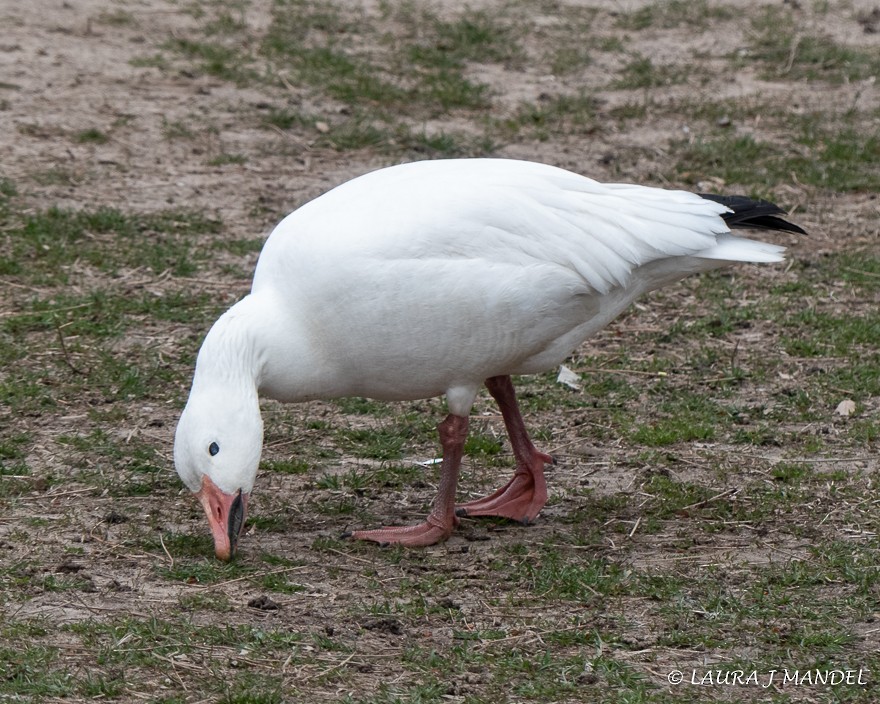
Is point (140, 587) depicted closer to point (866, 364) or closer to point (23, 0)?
point (866, 364)

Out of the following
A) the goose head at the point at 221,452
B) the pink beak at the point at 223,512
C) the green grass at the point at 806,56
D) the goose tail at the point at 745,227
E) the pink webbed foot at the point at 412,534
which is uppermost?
the goose tail at the point at 745,227

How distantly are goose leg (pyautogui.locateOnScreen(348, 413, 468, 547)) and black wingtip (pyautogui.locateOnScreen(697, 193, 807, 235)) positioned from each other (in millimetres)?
1418

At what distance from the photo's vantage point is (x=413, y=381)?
507 cm

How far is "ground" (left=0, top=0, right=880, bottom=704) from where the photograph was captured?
4.27 m

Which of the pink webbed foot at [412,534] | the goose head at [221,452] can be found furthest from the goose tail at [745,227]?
the goose head at [221,452]

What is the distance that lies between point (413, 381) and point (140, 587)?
1304mm

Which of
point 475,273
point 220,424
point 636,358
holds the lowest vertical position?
point 636,358

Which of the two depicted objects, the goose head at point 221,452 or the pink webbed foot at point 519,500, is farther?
the pink webbed foot at point 519,500

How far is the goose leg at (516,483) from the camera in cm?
553

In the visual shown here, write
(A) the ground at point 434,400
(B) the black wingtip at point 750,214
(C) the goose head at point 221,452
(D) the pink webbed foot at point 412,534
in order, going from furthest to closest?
1. (B) the black wingtip at point 750,214
2. (D) the pink webbed foot at point 412,534
3. (C) the goose head at point 221,452
4. (A) the ground at point 434,400

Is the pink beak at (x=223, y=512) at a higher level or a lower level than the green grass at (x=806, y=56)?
lower

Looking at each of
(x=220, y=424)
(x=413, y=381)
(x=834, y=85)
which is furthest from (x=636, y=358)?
(x=834, y=85)

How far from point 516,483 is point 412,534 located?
0.58 m

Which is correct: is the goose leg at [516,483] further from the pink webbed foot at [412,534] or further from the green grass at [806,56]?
the green grass at [806,56]
